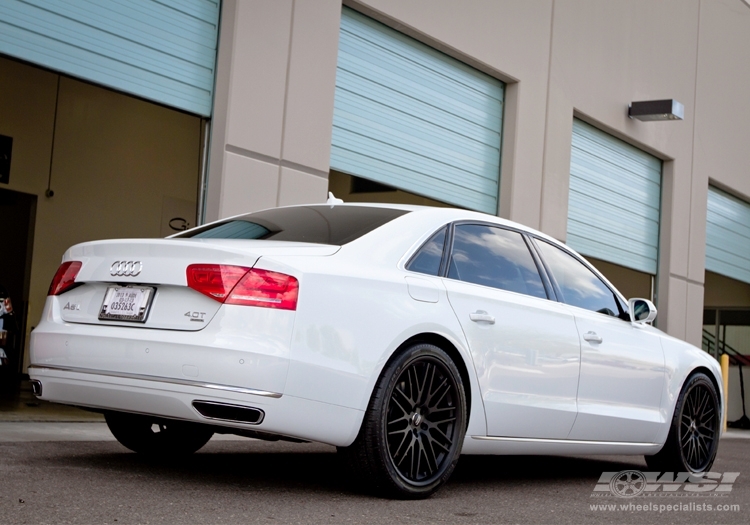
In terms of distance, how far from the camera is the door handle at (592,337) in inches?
224

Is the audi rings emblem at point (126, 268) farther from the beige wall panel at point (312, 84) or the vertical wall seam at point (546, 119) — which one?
the vertical wall seam at point (546, 119)

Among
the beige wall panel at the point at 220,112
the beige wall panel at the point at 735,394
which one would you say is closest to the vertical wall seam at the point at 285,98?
the beige wall panel at the point at 220,112

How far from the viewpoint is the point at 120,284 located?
4.41 m

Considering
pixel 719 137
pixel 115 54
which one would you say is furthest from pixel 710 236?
pixel 115 54

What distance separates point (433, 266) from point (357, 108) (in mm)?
5570

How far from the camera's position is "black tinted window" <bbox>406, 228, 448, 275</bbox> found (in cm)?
480

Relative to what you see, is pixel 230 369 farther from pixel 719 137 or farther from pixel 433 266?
pixel 719 137

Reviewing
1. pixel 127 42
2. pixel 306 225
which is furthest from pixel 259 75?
pixel 306 225

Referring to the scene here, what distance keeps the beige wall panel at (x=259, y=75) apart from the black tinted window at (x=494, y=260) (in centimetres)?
362

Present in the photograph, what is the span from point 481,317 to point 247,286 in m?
1.33

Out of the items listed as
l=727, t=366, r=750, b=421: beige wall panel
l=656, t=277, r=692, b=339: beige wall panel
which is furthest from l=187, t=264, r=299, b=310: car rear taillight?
l=727, t=366, r=750, b=421: beige wall panel

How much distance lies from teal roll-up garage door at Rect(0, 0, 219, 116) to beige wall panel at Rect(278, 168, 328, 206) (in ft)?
3.14

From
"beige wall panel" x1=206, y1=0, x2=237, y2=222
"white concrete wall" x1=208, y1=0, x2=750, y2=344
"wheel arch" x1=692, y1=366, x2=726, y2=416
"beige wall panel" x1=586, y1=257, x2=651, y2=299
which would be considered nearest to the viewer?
"wheel arch" x1=692, y1=366, x2=726, y2=416

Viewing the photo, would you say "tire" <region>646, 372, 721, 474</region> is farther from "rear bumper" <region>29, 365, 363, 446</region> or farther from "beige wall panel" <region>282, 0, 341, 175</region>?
"beige wall panel" <region>282, 0, 341, 175</region>
